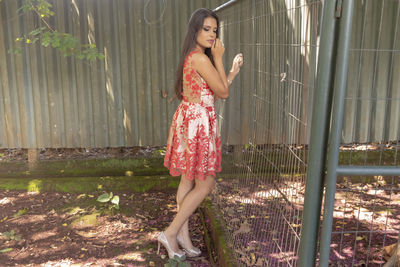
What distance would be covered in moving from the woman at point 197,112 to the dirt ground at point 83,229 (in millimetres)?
415

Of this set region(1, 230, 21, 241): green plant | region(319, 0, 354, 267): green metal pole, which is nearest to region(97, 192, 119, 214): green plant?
region(1, 230, 21, 241): green plant

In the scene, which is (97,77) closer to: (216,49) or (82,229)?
(82,229)

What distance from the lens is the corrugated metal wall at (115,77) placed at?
5.35 m

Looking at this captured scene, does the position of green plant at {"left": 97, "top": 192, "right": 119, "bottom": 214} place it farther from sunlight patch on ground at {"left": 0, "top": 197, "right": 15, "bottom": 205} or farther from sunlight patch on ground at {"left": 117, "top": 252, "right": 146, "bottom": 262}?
sunlight patch on ground at {"left": 0, "top": 197, "right": 15, "bottom": 205}

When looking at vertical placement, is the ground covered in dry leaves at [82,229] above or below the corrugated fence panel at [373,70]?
below

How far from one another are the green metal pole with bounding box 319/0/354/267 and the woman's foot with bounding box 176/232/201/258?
2152 mm

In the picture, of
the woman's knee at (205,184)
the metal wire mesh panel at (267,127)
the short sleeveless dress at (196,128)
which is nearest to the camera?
the metal wire mesh panel at (267,127)

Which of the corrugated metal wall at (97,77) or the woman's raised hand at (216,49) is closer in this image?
the woman's raised hand at (216,49)

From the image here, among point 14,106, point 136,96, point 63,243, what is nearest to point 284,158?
point 63,243

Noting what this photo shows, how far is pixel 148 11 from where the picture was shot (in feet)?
17.8

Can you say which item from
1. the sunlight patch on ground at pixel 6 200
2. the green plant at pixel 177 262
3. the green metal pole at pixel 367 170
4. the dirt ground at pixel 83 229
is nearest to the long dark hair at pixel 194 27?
the green plant at pixel 177 262

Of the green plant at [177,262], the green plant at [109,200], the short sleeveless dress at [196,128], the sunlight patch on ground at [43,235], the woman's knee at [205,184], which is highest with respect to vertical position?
the short sleeveless dress at [196,128]

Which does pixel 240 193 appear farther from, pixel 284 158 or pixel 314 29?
pixel 314 29

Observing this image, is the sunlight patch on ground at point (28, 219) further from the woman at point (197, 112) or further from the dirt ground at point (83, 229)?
the woman at point (197, 112)
